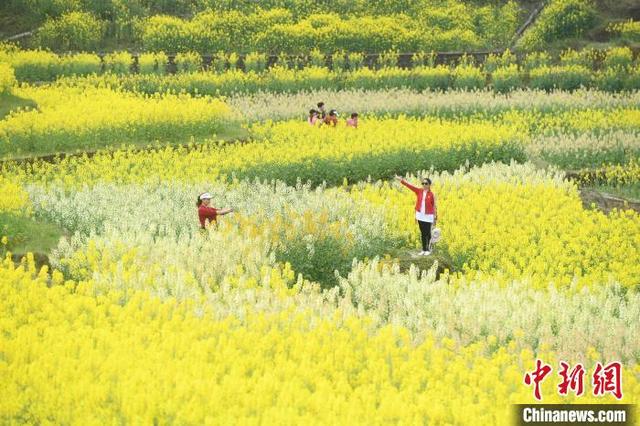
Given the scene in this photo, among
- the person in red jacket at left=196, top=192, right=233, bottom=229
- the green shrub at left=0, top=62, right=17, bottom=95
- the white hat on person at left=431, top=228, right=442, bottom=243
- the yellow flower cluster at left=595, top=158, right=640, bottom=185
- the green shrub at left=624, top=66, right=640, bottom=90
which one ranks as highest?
the green shrub at left=0, top=62, right=17, bottom=95

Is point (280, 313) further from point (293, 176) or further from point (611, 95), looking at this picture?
point (611, 95)

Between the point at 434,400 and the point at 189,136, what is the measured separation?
13.8m

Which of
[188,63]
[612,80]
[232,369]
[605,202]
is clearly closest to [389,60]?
[188,63]

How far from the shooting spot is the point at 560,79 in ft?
86.6

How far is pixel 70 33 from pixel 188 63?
19.7 ft

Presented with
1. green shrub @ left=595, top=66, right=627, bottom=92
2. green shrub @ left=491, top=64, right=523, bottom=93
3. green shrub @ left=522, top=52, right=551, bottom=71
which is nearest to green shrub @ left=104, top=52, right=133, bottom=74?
green shrub @ left=491, top=64, right=523, bottom=93

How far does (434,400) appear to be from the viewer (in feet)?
19.6

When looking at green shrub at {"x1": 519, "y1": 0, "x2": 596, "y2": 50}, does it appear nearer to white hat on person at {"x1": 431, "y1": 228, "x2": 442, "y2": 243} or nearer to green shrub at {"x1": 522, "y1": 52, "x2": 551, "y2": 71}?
green shrub at {"x1": 522, "y1": 52, "x2": 551, "y2": 71}

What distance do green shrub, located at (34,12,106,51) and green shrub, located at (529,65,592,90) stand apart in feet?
53.8

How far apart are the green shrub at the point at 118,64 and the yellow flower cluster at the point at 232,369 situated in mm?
19334

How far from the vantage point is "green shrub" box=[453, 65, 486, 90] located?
26750mm

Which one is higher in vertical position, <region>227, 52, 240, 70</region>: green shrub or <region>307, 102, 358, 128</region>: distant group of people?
<region>227, 52, 240, 70</region>: green shrub

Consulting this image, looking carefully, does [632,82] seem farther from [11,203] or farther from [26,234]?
[26,234]

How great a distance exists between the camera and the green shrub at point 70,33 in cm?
3050
